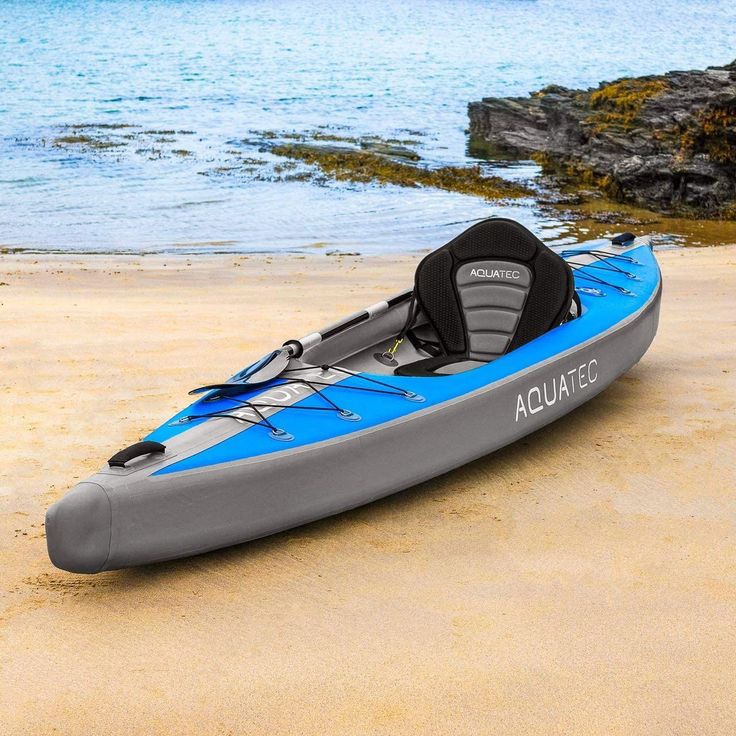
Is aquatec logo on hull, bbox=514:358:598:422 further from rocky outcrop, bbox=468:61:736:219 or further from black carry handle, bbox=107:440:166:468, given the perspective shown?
rocky outcrop, bbox=468:61:736:219

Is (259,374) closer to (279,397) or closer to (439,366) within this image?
(279,397)

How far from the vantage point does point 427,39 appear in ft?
208

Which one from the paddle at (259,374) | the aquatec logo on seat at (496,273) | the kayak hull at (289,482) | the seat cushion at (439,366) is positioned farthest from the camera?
the aquatec logo on seat at (496,273)

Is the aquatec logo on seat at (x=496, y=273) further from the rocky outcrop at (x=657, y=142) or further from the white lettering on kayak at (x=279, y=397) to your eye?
the rocky outcrop at (x=657, y=142)

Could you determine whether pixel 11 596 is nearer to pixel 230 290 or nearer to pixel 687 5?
pixel 230 290

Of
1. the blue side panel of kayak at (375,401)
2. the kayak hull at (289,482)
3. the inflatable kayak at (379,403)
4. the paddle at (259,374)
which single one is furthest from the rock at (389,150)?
the paddle at (259,374)

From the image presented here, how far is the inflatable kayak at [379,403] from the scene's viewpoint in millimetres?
3373

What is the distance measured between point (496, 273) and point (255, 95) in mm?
30270

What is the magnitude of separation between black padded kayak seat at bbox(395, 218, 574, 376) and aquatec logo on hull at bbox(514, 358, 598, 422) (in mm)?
319

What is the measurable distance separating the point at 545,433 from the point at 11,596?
281cm

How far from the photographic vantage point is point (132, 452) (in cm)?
340

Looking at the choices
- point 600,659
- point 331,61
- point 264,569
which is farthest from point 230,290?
point 331,61

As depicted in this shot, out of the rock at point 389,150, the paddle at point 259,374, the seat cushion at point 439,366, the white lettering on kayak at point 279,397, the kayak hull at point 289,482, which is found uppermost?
the rock at point 389,150

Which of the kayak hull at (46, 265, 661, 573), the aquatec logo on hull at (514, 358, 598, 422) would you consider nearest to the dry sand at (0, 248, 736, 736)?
the kayak hull at (46, 265, 661, 573)
